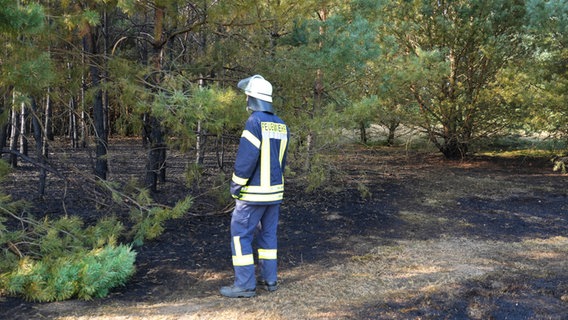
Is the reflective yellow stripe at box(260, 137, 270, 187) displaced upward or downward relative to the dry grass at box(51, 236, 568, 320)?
upward

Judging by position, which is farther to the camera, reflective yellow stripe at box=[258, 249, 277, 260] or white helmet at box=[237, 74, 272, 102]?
reflective yellow stripe at box=[258, 249, 277, 260]

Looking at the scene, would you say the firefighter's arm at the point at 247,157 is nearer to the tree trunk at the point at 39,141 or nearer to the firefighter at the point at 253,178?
the firefighter at the point at 253,178

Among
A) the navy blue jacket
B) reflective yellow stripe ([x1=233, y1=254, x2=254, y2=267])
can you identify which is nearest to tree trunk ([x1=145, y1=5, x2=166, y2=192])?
the navy blue jacket

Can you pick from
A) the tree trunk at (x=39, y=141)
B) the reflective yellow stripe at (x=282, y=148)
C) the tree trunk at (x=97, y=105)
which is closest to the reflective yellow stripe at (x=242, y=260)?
the reflective yellow stripe at (x=282, y=148)

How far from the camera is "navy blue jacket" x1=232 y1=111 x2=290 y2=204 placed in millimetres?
4367

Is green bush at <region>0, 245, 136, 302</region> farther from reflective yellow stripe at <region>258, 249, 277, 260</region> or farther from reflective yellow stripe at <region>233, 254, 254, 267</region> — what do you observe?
reflective yellow stripe at <region>258, 249, 277, 260</region>

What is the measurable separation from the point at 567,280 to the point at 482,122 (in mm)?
8908

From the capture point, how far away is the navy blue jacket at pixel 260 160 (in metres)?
4.37

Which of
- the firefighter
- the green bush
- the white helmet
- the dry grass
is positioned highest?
the white helmet

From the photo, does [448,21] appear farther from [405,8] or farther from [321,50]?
[321,50]

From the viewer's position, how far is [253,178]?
4.43 metres

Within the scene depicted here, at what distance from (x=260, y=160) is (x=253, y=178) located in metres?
0.16

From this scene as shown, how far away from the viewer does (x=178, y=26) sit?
25.0 feet

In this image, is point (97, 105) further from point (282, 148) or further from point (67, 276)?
point (282, 148)
